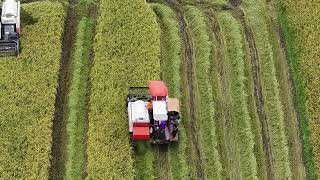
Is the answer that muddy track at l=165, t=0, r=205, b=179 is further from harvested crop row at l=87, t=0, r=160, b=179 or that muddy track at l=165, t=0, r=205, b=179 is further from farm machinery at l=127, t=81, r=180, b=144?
harvested crop row at l=87, t=0, r=160, b=179

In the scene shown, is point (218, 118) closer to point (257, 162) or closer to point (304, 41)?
point (257, 162)

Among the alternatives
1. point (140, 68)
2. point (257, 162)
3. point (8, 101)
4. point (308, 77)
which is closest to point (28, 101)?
point (8, 101)

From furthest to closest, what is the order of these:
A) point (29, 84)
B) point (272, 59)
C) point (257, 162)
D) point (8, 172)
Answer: point (272, 59) < point (29, 84) < point (257, 162) < point (8, 172)

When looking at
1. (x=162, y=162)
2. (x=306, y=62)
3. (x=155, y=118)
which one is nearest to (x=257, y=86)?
(x=306, y=62)

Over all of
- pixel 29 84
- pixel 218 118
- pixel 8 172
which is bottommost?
pixel 8 172

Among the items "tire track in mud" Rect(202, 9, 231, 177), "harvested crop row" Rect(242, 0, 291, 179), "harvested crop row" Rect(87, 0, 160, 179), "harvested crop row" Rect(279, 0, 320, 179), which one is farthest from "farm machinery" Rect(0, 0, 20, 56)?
"harvested crop row" Rect(279, 0, 320, 179)

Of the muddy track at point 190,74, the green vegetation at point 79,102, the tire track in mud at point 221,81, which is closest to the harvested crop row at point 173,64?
the muddy track at point 190,74
